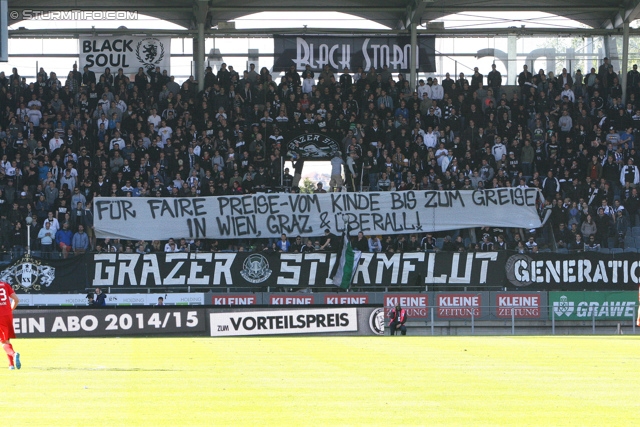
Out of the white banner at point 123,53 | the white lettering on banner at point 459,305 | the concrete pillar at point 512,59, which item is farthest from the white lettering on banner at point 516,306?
the white banner at point 123,53

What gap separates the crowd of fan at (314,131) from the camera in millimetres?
35094

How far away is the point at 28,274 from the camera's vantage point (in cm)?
3312

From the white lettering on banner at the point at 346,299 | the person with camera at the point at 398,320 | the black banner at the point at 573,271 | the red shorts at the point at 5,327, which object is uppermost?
the red shorts at the point at 5,327

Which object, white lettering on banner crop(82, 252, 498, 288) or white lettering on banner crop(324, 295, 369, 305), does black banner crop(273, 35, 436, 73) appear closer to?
white lettering on banner crop(82, 252, 498, 288)

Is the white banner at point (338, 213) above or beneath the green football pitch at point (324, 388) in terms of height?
above

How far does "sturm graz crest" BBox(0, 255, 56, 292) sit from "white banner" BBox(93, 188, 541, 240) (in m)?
3.40

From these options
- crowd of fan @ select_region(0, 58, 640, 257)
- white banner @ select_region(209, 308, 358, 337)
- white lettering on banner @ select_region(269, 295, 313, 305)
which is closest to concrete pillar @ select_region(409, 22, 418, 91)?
crowd of fan @ select_region(0, 58, 640, 257)

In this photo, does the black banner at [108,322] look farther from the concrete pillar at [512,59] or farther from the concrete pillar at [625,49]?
the concrete pillar at [625,49]

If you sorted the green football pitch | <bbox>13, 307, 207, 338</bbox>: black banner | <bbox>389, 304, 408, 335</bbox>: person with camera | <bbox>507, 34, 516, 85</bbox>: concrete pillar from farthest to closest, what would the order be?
<bbox>507, 34, 516, 85</bbox>: concrete pillar
<bbox>389, 304, 408, 335</bbox>: person with camera
<bbox>13, 307, 207, 338</bbox>: black banner
the green football pitch

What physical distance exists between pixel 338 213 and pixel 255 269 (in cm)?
347

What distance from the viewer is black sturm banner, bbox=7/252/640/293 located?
34.0 m

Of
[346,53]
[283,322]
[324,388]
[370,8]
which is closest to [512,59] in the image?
[370,8]

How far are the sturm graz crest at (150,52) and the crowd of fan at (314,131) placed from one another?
2122 mm
